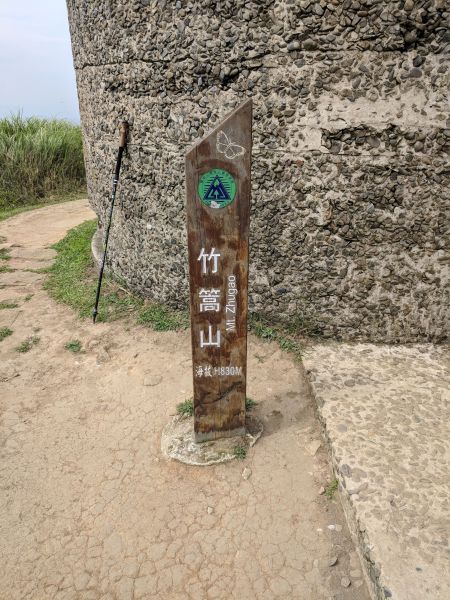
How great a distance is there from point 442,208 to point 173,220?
2099 millimetres

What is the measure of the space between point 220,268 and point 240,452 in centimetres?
116

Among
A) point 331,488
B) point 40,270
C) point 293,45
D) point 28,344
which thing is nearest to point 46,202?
point 40,270

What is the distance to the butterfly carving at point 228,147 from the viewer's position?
83.2 inches

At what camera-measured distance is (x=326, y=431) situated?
267cm

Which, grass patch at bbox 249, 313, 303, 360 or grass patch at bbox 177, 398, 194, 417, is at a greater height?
grass patch at bbox 249, 313, 303, 360

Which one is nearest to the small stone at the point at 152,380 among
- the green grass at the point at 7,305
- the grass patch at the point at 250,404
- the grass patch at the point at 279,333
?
the grass patch at the point at 250,404

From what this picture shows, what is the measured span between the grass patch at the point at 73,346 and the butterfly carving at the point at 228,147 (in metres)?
2.47

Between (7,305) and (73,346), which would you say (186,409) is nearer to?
(73,346)

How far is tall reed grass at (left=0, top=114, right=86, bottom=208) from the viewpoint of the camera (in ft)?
32.0

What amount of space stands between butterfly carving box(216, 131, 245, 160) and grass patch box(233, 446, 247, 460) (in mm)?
1712

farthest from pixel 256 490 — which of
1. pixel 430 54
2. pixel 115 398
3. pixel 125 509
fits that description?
pixel 430 54

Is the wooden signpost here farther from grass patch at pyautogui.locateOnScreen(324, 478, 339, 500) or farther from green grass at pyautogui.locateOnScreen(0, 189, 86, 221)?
green grass at pyautogui.locateOnScreen(0, 189, 86, 221)

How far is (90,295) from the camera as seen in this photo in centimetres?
478

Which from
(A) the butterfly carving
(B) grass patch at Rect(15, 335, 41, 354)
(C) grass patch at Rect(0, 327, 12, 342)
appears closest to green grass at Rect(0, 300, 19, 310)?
(C) grass patch at Rect(0, 327, 12, 342)
